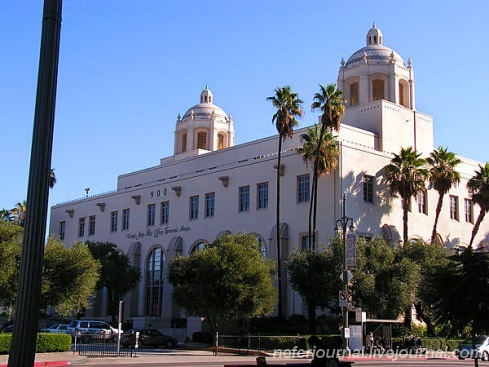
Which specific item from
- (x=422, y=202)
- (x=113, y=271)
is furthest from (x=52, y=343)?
(x=422, y=202)

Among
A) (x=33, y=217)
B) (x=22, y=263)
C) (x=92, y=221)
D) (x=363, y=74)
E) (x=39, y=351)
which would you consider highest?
(x=363, y=74)

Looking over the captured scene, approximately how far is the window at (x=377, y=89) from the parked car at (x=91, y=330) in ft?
107

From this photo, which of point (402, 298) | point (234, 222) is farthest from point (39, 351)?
point (234, 222)

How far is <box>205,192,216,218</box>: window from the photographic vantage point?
196 ft

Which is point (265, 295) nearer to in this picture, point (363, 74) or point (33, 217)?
point (363, 74)

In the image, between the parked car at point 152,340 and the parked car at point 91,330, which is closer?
the parked car at point 152,340

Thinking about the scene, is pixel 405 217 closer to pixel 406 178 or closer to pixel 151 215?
pixel 406 178

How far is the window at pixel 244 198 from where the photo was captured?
184 feet

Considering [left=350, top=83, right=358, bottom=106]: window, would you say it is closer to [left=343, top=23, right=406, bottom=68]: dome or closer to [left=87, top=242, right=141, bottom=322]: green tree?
[left=343, top=23, right=406, bottom=68]: dome

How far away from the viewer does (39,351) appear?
3278 cm

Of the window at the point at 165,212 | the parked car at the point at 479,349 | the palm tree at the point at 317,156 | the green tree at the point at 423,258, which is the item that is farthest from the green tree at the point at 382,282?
the window at the point at 165,212

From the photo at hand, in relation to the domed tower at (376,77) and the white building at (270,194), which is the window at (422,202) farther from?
the domed tower at (376,77)

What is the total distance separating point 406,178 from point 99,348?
26.6m

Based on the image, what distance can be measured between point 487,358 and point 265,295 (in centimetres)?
1384
